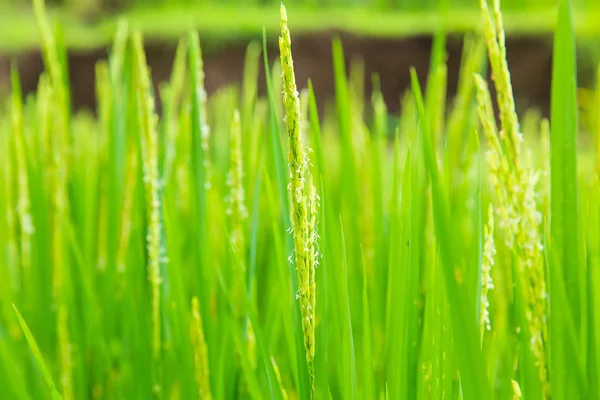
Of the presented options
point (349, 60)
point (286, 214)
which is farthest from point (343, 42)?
point (286, 214)

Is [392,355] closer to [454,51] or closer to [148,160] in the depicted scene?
[148,160]

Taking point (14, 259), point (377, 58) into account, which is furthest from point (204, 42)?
point (14, 259)

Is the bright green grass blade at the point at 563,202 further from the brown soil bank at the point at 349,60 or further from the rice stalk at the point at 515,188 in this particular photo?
the brown soil bank at the point at 349,60

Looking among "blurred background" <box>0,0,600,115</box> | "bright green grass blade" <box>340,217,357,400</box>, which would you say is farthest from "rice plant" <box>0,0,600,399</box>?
"blurred background" <box>0,0,600,115</box>

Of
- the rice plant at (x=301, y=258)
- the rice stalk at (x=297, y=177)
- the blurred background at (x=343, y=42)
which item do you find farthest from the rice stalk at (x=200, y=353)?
the blurred background at (x=343, y=42)

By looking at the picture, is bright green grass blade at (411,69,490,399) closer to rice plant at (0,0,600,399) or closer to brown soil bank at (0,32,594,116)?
rice plant at (0,0,600,399)

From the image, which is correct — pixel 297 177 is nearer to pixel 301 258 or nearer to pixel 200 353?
pixel 301 258

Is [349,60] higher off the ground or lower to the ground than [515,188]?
higher
